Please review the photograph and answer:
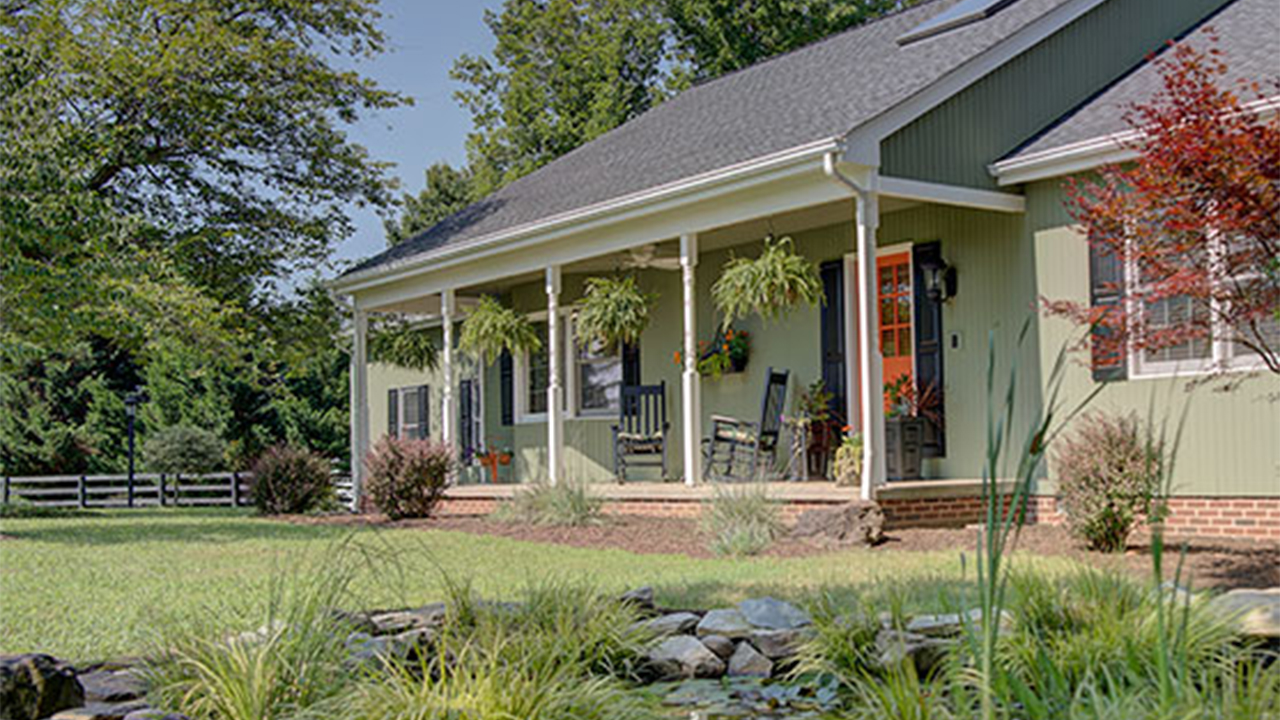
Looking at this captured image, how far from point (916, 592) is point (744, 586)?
1138mm

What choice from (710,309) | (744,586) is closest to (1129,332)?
(744,586)

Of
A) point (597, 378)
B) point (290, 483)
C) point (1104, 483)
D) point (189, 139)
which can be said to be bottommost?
point (290, 483)

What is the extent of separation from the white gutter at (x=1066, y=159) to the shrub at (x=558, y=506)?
4491mm

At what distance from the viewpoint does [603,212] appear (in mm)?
11836

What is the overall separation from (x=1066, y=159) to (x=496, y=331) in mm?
6758

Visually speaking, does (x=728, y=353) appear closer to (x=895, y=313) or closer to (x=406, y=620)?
(x=895, y=313)

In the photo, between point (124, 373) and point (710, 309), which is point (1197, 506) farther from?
point (124, 373)

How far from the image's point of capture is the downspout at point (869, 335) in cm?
938

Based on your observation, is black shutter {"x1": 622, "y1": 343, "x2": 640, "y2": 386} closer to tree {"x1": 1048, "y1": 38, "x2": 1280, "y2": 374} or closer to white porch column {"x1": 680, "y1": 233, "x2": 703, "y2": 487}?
white porch column {"x1": 680, "y1": 233, "x2": 703, "y2": 487}

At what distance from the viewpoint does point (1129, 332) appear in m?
7.35

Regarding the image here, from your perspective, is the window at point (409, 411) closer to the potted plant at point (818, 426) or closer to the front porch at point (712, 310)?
the front porch at point (712, 310)

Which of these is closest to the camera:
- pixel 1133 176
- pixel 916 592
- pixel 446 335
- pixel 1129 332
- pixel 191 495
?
pixel 916 592

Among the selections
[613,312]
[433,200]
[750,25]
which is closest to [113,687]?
[613,312]

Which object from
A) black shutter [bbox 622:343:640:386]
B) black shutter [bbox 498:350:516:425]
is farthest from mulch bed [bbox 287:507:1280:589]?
black shutter [bbox 498:350:516:425]
